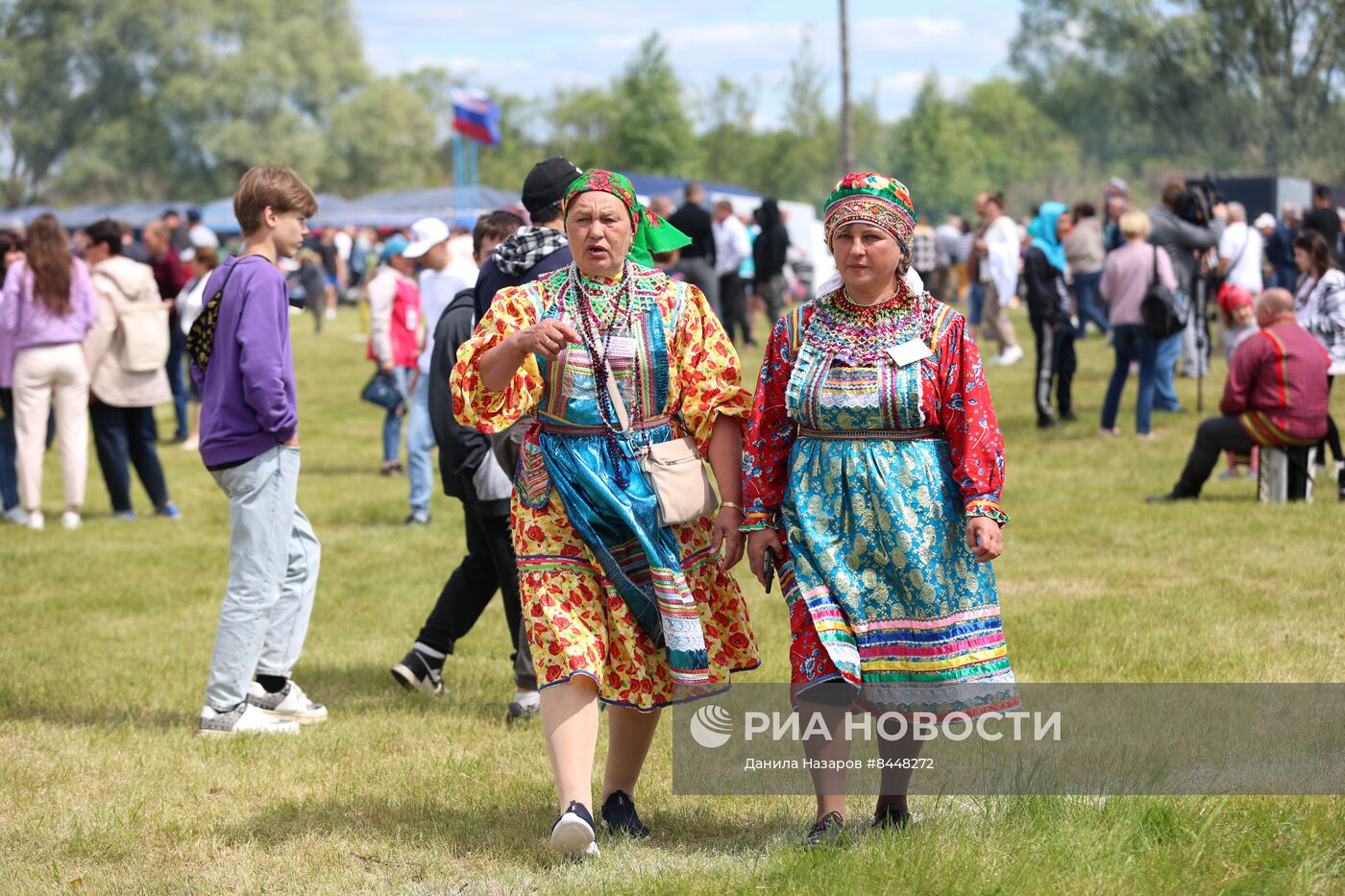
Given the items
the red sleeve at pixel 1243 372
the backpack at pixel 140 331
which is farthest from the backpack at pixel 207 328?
the red sleeve at pixel 1243 372

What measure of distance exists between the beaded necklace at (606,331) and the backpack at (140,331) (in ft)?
26.6

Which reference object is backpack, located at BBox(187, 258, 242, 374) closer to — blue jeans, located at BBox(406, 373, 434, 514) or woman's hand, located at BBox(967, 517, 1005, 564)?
woman's hand, located at BBox(967, 517, 1005, 564)

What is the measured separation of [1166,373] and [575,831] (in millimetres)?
12281

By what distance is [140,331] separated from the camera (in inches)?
471

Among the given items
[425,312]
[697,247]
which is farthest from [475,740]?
[697,247]

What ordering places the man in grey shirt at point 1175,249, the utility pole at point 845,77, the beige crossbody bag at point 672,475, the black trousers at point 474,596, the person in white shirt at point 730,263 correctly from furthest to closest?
the utility pole at point 845,77 → the person in white shirt at point 730,263 → the man in grey shirt at point 1175,249 → the black trousers at point 474,596 → the beige crossbody bag at point 672,475

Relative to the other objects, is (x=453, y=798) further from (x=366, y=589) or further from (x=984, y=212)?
(x=984, y=212)

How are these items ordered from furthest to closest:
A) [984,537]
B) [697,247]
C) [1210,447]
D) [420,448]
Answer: [697,247] → [420,448] → [1210,447] → [984,537]

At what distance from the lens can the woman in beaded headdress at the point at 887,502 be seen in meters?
4.30

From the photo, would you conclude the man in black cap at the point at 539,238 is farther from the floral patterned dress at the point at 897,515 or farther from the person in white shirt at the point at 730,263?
the person in white shirt at the point at 730,263

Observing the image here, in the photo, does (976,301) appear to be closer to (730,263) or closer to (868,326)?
(730,263)

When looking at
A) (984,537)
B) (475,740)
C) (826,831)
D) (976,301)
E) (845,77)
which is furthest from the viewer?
(845,77)

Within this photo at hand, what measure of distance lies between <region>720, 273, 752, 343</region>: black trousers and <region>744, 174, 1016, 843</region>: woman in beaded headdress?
1808cm

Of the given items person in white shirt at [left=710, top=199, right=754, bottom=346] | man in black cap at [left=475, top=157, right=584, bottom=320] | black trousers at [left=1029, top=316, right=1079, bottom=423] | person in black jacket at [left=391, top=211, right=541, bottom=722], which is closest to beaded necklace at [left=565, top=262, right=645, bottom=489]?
man in black cap at [left=475, top=157, right=584, bottom=320]
